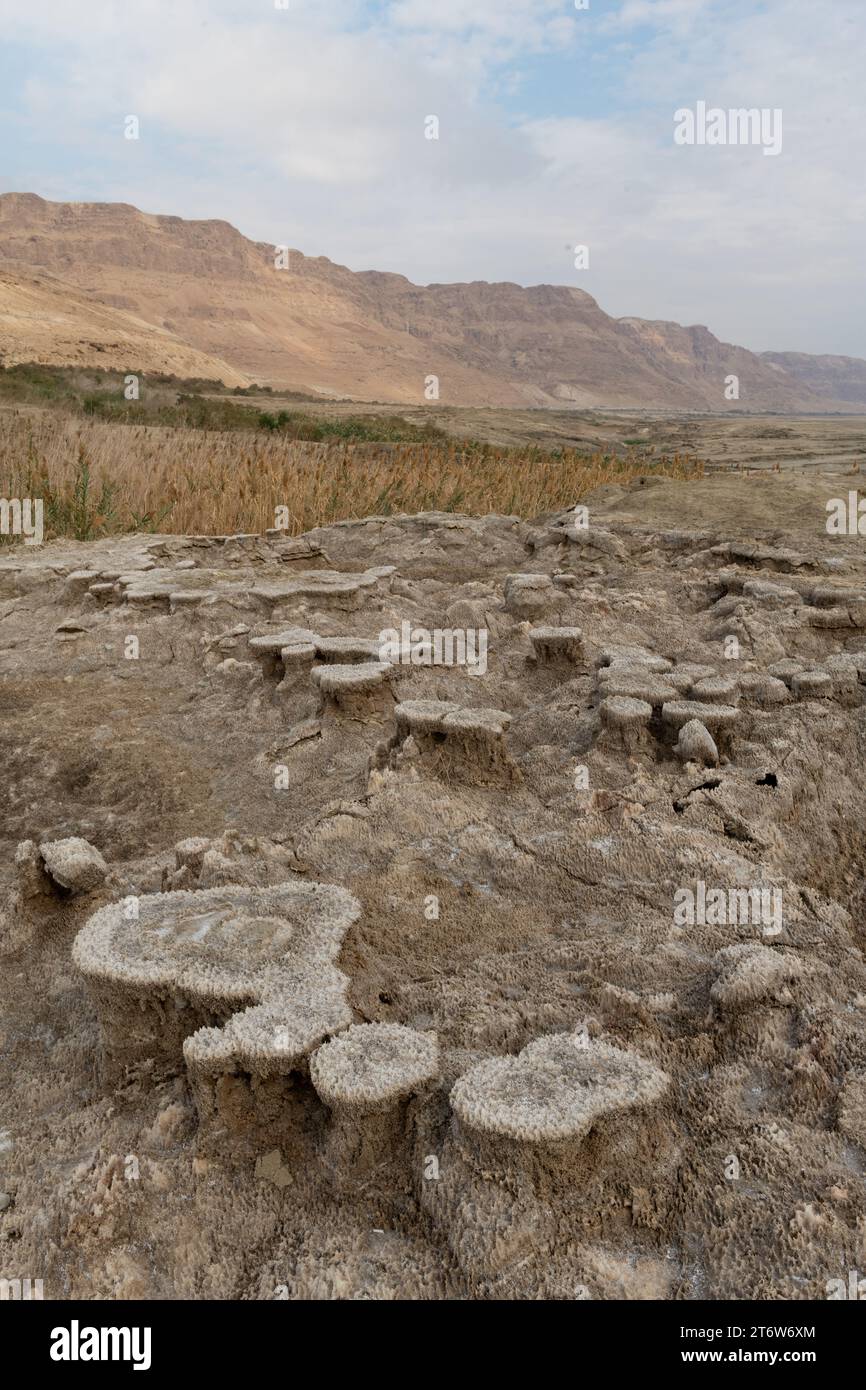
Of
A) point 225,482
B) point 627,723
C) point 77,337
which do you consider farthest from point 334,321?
point 627,723

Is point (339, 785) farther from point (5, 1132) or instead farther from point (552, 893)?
point (5, 1132)

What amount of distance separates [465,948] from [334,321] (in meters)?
104

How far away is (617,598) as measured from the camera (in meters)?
5.05

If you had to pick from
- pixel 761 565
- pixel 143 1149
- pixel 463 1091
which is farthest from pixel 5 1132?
pixel 761 565

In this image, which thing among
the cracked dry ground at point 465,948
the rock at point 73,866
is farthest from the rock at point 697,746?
the rock at point 73,866

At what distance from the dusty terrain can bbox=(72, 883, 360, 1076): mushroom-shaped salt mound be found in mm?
41590

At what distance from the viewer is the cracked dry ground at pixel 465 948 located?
1.36 metres

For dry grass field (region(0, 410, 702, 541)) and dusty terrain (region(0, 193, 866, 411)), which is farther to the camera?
dusty terrain (region(0, 193, 866, 411))

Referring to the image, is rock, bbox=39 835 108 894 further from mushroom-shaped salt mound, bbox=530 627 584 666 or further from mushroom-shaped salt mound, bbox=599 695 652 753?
mushroom-shaped salt mound, bbox=530 627 584 666

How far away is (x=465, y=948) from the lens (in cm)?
213

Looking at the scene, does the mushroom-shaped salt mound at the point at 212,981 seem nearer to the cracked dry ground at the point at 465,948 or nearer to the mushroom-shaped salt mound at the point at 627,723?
the cracked dry ground at the point at 465,948

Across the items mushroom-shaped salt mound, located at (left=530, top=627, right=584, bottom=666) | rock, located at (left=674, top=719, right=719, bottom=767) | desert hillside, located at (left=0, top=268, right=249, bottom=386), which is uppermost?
desert hillside, located at (left=0, top=268, right=249, bottom=386)

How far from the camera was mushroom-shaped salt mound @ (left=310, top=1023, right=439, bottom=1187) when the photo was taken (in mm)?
1456

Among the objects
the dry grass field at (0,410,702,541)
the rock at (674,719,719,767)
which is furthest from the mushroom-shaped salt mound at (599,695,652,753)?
the dry grass field at (0,410,702,541)
